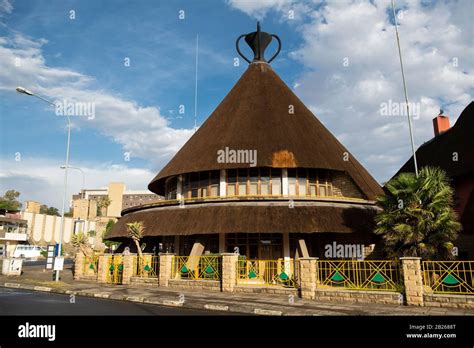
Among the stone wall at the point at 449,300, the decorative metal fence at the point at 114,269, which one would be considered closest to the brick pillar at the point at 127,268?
the decorative metal fence at the point at 114,269

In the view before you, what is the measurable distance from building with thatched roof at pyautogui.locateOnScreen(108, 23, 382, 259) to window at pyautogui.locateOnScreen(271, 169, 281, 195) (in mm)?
66

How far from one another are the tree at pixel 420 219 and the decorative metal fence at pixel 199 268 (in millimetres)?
8607

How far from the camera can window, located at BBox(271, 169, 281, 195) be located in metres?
24.1

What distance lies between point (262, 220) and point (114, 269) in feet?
34.0

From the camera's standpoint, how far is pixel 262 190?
2417 cm

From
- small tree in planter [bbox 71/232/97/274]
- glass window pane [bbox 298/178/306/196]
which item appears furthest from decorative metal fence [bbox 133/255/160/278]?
glass window pane [bbox 298/178/306/196]

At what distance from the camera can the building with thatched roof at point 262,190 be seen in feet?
68.4

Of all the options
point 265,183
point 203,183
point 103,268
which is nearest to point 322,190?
point 265,183

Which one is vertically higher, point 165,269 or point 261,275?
point 165,269

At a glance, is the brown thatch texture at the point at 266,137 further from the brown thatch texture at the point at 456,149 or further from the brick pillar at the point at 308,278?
the brick pillar at the point at 308,278

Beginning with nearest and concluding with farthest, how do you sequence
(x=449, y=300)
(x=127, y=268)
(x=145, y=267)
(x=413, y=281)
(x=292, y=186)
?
(x=449, y=300)
(x=413, y=281)
(x=145, y=267)
(x=127, y=268)
(x=292, y=186)

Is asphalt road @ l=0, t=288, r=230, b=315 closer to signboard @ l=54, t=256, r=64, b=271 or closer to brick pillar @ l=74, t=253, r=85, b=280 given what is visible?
signboard @ l=54, t=256, r=64, b=271

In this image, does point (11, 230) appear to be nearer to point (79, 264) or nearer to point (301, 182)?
point (79, 264)
